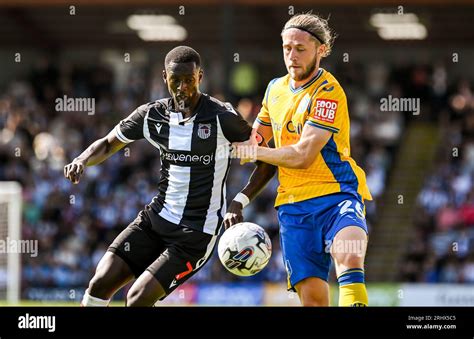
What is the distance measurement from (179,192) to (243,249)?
661mm

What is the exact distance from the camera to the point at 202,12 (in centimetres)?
2319

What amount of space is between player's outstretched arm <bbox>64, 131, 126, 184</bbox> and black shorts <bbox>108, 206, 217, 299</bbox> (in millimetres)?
563

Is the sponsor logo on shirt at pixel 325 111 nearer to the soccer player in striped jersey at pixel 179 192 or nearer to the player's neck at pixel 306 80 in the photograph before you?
the player's neck at pixel 306 80

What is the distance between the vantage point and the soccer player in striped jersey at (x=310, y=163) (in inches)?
279

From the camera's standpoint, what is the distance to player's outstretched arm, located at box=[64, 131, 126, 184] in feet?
23.4

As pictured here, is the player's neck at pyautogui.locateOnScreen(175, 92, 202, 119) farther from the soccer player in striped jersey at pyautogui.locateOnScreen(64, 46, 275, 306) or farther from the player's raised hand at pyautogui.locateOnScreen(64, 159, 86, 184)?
the player's raised hand at pyautogui.locateOnScreen(64, 159, 86, 184)

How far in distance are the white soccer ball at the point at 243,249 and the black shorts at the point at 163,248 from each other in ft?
0.81

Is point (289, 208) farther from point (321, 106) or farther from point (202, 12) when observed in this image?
point (202, 12)

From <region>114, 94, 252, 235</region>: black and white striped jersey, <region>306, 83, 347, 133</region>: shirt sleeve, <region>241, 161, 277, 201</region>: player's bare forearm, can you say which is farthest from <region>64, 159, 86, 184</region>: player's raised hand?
<region>306, 83, 347, 133</region>: shirt sleeve

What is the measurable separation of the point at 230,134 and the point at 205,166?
0.98ft

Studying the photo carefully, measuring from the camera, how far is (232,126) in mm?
7406

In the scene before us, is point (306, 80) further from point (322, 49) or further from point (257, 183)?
point (257, 183)

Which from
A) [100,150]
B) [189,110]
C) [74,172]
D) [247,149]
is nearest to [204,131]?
[189,110]
